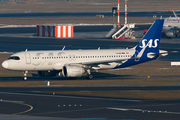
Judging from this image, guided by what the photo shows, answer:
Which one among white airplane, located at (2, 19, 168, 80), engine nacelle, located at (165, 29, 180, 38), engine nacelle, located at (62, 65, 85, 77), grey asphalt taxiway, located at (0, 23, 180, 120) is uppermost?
engine nacelle, located at (165, 29, 180, 38)

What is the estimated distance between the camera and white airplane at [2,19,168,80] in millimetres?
51847

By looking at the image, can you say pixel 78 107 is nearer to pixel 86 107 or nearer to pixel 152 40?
pixel 86 107

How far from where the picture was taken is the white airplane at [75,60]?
51847 mm

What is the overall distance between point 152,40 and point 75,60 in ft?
37.8

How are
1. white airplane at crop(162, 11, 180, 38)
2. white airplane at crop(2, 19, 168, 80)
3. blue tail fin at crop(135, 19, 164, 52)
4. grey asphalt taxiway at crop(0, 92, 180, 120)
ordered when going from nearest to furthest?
grey asphalt taxiway at crop(0, 92, 180, 120) < white airplane at crop(2, 19, 168, 80) < blue tail fin at crop(135, 19, 164, 52) < white airplane at crop(162, 11, 180, 38)

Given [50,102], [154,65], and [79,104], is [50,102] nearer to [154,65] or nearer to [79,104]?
[79,104]

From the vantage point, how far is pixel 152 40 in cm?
5631

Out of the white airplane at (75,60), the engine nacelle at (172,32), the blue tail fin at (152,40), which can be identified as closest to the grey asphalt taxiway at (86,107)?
the white airplane at (75,60)

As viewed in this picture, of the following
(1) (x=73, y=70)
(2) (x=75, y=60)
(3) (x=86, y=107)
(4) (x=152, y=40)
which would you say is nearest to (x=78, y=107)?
(3) (x=86, y=107)

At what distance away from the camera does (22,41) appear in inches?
4026

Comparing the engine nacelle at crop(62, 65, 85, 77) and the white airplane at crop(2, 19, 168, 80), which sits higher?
the white airplane at crop(2, 19, 168, 80)

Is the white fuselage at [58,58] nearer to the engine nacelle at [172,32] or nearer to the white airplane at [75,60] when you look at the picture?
the white airplane at [75,60]

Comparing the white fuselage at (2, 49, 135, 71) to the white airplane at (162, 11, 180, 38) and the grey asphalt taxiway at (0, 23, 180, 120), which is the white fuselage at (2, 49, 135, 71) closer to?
the grey asphalt taxiway at (0, 23, 180, 120)

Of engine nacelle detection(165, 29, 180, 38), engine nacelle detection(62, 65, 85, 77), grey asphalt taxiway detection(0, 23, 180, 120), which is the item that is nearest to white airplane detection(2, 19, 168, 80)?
engine nacelle detection(62, 65, 85, 77)
